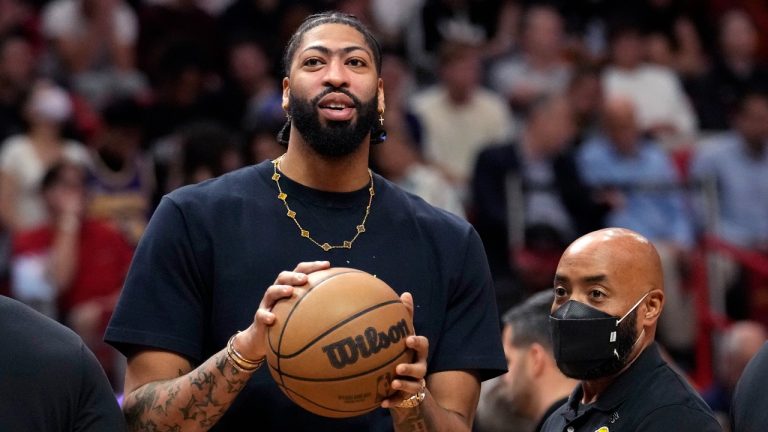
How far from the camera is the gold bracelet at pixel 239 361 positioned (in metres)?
3.79

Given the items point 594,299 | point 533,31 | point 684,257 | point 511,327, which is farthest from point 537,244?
point 594,299

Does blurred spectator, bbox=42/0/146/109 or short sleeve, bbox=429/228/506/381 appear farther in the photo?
blurred spectator, bbox=42/0/146/109

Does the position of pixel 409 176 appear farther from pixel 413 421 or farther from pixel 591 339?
pixel 413 421

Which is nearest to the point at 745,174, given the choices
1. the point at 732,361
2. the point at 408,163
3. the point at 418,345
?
the point at 732,361

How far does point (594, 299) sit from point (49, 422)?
1.70 meters

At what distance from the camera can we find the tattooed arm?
3705 mm

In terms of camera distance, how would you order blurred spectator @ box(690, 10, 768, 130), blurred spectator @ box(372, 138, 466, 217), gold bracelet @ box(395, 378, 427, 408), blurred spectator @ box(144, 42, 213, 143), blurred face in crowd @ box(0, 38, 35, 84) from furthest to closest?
blurred spectator @ box(690, 10, 768, 130), blurred spectator @ box(144, 42, 213, 143), blurred face in crowd @ box(0, 38, 35, 84), blurred spectator @ box(372, 138, 466, 217), gold bracelet @ box(395, 378, 427, 408)

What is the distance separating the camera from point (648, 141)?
36.8 feet

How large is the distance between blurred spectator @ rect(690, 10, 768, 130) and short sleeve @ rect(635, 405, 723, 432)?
8.61 meters

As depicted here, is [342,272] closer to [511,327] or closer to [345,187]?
[345,187]

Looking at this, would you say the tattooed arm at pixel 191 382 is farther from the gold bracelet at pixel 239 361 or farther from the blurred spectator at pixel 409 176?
the blurred spectator at pixel 409 176

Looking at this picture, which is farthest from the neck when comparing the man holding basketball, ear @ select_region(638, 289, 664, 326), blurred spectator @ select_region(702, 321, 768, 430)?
blurred spectator @ select_region(702, 321, 768, 430)

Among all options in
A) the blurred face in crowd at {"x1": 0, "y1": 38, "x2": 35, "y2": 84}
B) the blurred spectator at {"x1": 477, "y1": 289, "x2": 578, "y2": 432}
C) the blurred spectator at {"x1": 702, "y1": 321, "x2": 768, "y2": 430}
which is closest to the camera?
the blurred spectator at {"x1": 477, "y1": 289, "x2": 578, "y2": 432}

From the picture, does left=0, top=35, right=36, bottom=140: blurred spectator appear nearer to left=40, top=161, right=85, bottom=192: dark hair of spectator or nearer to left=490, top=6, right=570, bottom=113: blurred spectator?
left=40, top=161, right=85, bottom=192: dark hair of spectator
